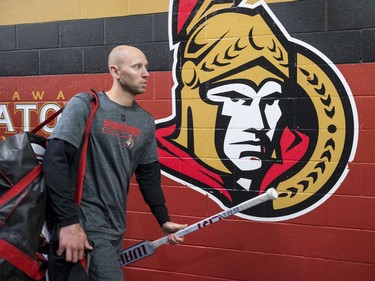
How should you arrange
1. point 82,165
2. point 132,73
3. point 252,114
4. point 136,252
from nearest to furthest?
point 82,165 < point 132,73 < point 136,252 < point 252,114

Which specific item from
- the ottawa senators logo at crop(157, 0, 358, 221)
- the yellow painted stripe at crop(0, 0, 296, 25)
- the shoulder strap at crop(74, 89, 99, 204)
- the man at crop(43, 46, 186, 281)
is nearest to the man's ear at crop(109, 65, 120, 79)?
the man at crop(43, 46, 186, 281)

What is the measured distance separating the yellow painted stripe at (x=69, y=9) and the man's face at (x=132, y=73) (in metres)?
1.06

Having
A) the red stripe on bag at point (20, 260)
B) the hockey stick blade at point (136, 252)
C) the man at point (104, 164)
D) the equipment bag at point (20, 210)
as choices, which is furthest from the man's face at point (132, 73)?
the red stripe on bag at point (20, 260)

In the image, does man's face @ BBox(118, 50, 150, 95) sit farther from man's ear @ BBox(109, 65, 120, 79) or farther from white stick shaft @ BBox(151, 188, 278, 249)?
white stick shaft @ BBox(151, 188, 278, 249)

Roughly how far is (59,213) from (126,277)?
5.77 feet

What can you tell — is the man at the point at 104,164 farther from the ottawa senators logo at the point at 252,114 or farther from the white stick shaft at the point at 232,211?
the ottawa senators logo at the point at 252,114

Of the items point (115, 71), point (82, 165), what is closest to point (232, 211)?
point (82, 165)

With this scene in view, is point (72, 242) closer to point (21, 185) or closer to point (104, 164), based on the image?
point (21, 185)

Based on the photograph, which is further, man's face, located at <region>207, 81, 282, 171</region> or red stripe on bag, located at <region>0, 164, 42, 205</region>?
man's face, located at <region>207, 81, 282, 171</region>

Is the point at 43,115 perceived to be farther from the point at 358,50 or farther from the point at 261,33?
the point at 358,50

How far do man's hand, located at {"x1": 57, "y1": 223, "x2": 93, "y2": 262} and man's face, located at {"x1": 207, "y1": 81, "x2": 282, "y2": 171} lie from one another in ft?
4.86

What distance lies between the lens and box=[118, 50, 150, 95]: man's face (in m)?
2.76

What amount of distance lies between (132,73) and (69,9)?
5.06 feet

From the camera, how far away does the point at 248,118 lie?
3.54 metres
